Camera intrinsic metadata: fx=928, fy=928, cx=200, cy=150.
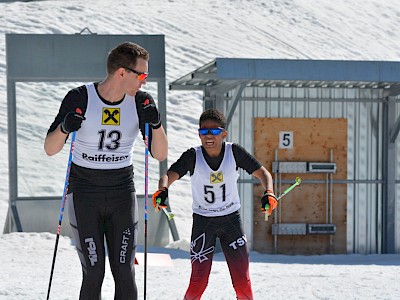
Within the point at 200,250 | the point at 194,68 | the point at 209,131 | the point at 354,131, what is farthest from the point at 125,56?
the point at 194,68

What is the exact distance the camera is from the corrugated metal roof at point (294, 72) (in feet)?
46.2

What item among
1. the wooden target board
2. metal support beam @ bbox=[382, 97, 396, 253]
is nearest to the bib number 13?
the wooden target board

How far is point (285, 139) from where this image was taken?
50.6 ft

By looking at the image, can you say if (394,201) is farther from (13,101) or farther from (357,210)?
(13,101)

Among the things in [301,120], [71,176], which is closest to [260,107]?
[301,120]

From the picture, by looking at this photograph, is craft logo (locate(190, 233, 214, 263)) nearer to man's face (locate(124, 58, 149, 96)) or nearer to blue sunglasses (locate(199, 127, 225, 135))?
blue sunglasses (locate(199, 127, 225, 135))

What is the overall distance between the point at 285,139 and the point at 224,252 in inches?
349

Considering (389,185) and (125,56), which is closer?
(125,56)

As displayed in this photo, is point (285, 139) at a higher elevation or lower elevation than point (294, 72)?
lower

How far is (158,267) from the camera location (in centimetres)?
1216

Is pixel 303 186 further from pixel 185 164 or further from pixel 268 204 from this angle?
pixel 268 204

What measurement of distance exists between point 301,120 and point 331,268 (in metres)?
3.32

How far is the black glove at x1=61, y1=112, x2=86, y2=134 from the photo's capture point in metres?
5.11

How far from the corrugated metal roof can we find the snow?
9.19 feet
